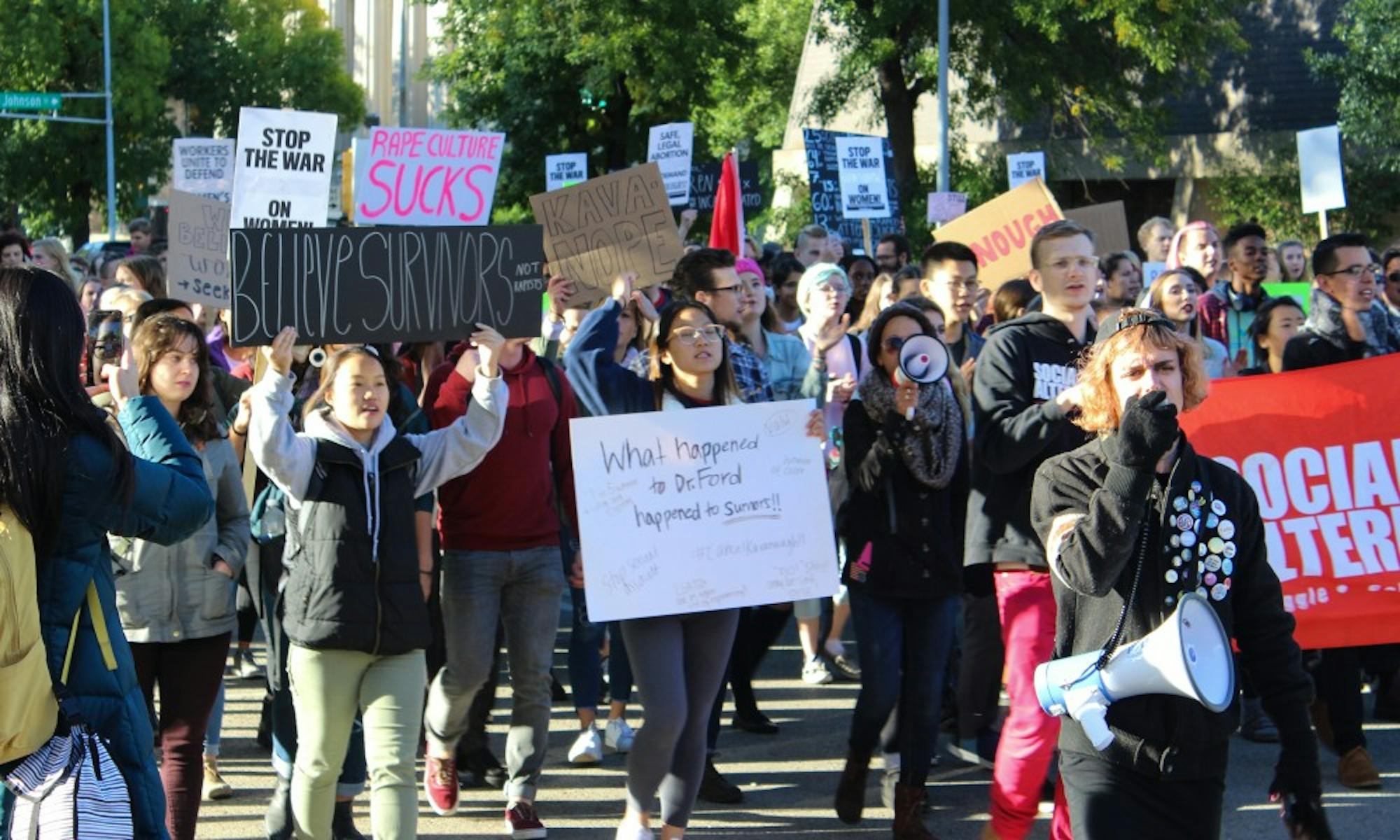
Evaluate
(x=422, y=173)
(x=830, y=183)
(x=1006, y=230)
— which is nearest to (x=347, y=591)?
(x=422, y=173)

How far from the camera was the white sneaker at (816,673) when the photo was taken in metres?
8.57

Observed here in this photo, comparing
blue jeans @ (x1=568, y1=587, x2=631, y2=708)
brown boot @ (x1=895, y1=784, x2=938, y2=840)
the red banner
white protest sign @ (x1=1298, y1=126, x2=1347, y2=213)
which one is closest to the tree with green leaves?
white protest sign @ (x1=1298, y1=126, x2=1347, y2=213)

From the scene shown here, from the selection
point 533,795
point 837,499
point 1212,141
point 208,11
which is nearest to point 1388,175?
point 1212,141

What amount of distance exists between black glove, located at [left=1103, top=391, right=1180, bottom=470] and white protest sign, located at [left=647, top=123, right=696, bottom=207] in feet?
38.9

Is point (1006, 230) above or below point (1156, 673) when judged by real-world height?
above

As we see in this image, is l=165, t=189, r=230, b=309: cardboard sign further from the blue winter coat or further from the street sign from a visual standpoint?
the street sign

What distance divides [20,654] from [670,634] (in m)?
2.68

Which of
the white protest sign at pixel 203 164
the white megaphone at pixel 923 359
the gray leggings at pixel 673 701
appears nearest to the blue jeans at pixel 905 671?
the gray leggings at pixel 673 701

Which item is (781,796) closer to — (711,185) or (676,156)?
(676,156)

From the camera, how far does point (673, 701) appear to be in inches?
220

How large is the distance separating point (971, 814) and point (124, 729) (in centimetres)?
376

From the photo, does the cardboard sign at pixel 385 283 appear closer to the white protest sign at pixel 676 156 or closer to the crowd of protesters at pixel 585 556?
the crowd of protesters at pixel 585 556

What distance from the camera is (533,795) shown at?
6262mm

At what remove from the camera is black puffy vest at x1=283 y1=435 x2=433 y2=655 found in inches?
206
